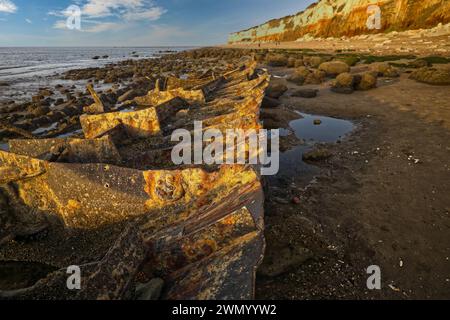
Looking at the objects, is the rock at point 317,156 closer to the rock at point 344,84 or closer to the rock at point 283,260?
the rock at point 283,260

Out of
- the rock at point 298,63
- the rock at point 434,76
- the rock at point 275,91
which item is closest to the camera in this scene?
the rock at point 434,76

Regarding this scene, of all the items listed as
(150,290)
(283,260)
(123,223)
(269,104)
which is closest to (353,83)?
(269,104)

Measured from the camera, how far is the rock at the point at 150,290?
10.1 feet

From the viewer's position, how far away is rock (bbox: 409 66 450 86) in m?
16.6

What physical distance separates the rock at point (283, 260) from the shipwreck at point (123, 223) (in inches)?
52.2

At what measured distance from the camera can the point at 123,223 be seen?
514 cm

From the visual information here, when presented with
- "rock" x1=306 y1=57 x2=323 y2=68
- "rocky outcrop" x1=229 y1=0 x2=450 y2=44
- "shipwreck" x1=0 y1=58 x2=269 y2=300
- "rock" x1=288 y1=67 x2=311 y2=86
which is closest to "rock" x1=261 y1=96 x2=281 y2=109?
"rock" x1=288 y1=67 x2=311 y2=86

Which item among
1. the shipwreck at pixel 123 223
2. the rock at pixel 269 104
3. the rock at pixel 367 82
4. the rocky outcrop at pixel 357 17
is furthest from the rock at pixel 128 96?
the rocky outcrop at pixel 357 17

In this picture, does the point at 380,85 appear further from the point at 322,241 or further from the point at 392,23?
the point at 392,23

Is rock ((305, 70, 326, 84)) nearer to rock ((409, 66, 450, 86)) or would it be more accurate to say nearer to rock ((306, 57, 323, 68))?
rock ((409, 66, 450, 86))

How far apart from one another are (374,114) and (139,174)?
12510 millimetres

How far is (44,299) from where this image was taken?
2725mm

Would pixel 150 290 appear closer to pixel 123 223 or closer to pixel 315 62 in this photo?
pixel 123 223
